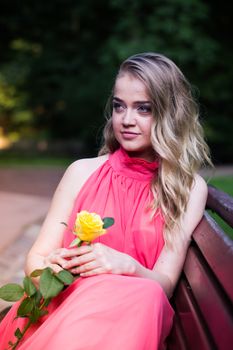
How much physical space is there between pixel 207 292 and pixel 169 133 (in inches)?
33.1

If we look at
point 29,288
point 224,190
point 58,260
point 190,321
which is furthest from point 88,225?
point 224,190

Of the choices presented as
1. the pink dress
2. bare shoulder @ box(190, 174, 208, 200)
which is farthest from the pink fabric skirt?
bare shoulder @ box(190, 174, 208, 200)

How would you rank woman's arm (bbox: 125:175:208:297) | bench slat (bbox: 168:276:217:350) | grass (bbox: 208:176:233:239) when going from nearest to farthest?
1. bench slat (bbox: 168:276:217:350)
2. woman's arm (bbox: 125:175:208:297)
3. grass (bbox: 208:176:233:239)

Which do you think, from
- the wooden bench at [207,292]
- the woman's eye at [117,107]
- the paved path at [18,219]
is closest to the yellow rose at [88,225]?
the wooden bench at [207,292]

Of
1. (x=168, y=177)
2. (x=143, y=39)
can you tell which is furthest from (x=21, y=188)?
(x=168, y=177)

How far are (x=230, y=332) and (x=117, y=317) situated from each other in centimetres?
39

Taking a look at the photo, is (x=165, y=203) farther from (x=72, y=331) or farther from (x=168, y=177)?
(x=72, y=331)

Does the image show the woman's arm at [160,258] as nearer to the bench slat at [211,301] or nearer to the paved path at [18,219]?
the bench slat at [211,301]

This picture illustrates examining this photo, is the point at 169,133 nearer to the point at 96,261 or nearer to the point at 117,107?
the point at 117,107

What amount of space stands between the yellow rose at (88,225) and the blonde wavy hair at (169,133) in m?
0.51

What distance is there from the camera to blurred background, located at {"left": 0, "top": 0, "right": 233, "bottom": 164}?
57.1 feet

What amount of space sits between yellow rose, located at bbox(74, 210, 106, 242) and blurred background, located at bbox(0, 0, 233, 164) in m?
14.5

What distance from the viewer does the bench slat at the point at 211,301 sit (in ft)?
4.72

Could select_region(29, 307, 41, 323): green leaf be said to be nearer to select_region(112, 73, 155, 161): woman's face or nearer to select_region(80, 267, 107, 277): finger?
select_region(80, 267, 107, 277): finger
